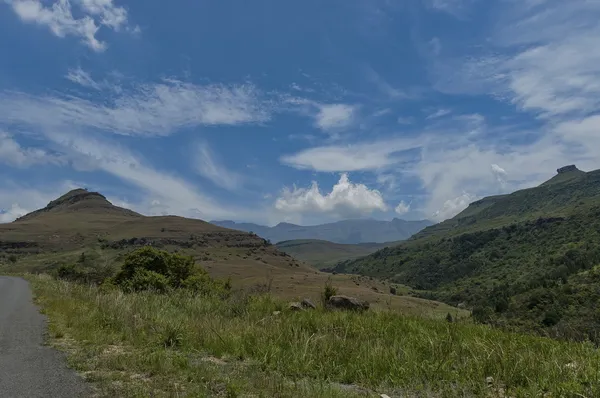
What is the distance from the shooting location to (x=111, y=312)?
1197 centimetres

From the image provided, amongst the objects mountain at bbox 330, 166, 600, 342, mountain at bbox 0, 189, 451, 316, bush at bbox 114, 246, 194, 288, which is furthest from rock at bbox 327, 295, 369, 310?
mountain at bbox 0, 189, 451, 316

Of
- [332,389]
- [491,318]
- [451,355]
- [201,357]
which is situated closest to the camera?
[332,389]

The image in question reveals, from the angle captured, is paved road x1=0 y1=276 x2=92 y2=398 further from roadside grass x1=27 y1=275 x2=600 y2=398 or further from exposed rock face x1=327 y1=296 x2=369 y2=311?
exposed rock face x1=327 y1=296 x2=369 y2=311

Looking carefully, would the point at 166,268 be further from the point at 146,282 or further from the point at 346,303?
the point at 346,303

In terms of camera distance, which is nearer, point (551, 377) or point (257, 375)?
point (551, 377)

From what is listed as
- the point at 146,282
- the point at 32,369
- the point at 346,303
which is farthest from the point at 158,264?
the point at 32,369

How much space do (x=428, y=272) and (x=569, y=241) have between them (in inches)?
2484

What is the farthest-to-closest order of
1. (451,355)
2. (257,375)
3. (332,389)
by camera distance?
1. (451,355)
2. (257,375)
3. (332,389)

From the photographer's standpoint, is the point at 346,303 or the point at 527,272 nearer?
the point at 346,303

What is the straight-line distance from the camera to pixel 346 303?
13523 mm

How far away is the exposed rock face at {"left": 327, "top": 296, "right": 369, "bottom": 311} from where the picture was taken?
13.3 meters

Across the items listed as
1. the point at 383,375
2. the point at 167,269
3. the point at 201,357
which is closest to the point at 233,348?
the point at 201,357

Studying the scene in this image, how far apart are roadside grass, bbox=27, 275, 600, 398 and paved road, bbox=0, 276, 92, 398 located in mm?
261

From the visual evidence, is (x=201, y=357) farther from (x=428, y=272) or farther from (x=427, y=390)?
(x=428, y=272)
